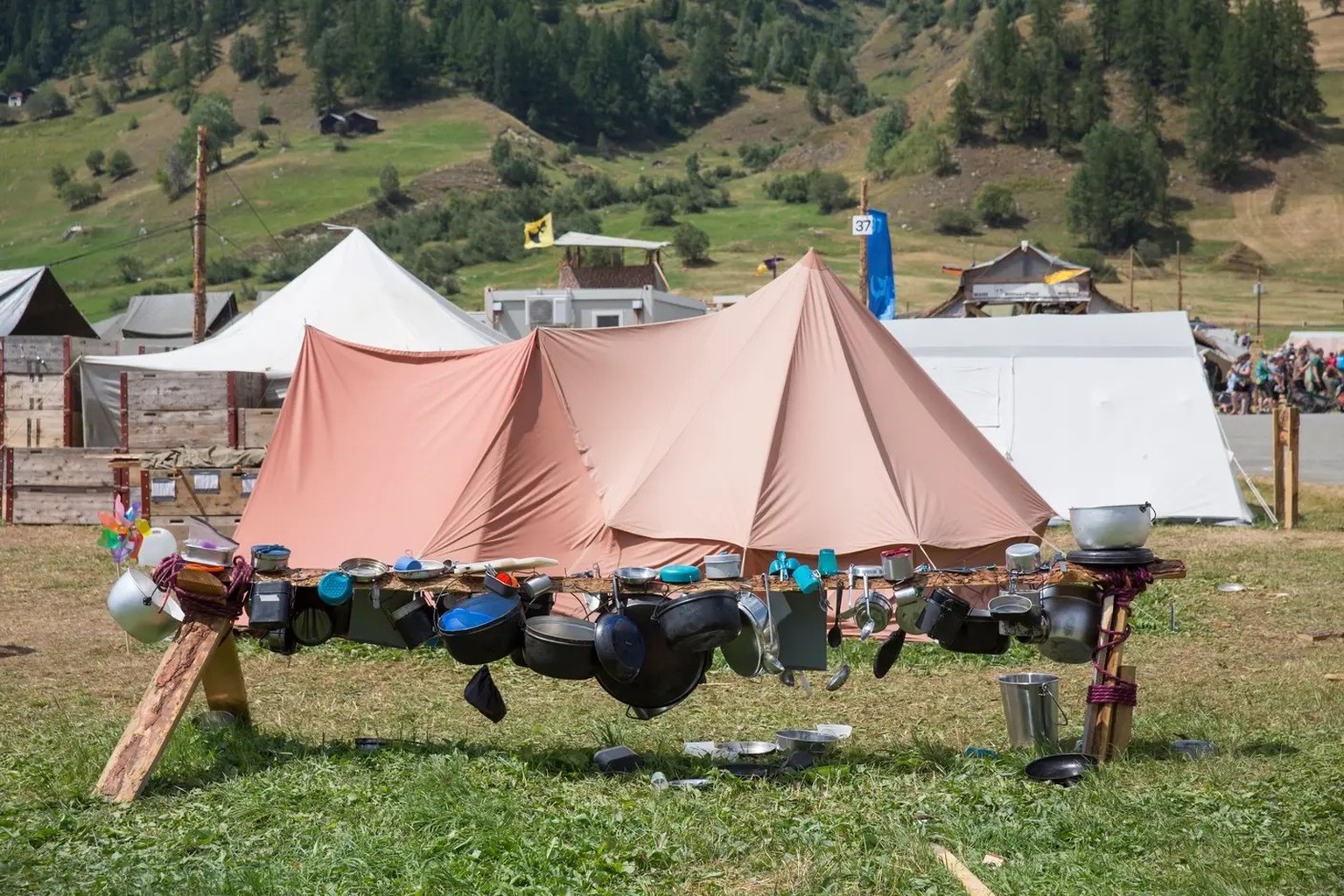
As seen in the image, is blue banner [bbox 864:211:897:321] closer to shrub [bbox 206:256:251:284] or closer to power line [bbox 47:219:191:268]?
shrub [bbox 206:256:251:284]

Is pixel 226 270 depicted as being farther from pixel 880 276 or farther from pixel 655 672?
pixel 655 672

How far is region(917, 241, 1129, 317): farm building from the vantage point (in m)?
37.8

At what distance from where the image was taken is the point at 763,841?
4.31m

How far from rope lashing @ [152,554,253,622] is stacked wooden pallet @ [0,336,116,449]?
1245cm

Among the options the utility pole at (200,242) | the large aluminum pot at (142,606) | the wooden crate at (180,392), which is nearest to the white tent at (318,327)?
the wooden crate at (180,392)

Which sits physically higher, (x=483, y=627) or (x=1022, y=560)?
(x=1022, y=560)

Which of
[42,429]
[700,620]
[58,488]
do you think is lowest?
[58,488]

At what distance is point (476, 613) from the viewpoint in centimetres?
493

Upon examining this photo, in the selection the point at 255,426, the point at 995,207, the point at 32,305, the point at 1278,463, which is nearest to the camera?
the point at 1278,463

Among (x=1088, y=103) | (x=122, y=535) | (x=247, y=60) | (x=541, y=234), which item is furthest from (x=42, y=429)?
(x=247, y=60)

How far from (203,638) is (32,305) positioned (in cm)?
1936

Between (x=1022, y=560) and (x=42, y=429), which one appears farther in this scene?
(x=42, y=429)

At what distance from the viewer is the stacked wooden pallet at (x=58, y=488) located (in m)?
14.8

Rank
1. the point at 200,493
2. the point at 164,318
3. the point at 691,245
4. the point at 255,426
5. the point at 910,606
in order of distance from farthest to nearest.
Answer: the point at 691,245
the point at 164,318
the point at 255,426
the point at 200,493
the point at 910,606
